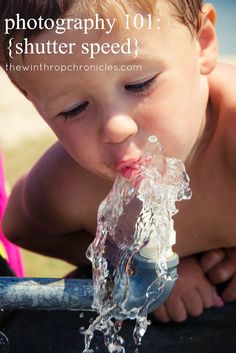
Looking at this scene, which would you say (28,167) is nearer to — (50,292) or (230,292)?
(230,292)

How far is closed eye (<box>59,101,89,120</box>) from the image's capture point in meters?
1.11

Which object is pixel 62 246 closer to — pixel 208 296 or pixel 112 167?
pixel 208 296

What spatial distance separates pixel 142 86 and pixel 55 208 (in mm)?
441

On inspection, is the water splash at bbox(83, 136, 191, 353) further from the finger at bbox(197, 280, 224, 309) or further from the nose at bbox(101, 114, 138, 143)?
the finger at bbox(197, 280, 224, 309)

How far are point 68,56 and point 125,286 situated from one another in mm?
343

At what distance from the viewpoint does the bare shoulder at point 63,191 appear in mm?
1420

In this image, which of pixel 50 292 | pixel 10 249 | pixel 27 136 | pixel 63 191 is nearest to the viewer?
pixel 50 292

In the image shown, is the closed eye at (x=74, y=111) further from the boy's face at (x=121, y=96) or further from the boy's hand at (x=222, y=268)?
the boy's hand at (x=222, y=268)

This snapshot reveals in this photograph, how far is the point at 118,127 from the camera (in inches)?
42.1

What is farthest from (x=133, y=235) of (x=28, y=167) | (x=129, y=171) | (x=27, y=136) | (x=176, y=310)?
(x=27, y=136)

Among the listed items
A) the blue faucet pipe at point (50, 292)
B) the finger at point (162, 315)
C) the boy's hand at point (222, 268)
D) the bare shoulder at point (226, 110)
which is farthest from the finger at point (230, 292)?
the blue faucet pipe at point (50, 292)

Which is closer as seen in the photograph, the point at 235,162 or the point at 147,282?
the point at 147,282

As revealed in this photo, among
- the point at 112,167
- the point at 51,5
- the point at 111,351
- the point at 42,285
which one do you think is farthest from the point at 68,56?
the point at 111,351

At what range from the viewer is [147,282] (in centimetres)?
109
